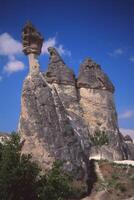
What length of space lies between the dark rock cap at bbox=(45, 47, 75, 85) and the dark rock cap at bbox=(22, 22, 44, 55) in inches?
780

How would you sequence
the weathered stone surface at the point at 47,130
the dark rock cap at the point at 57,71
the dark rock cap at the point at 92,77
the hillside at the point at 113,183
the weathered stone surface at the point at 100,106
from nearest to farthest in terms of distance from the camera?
the weathered stone surface at the point at 47,130
the hillside at the point at 113,183
the weathered stone surface at the point at 100,106
the dark rock cap at the point at 57,71
the dark rock cap at the point at 92,77

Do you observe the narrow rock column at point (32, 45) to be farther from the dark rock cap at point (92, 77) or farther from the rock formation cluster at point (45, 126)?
the dark rock cap at point (92, 77)

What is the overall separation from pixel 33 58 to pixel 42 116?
5.68 meters

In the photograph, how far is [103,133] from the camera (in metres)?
54.0

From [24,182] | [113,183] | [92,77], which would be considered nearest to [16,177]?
[24,182]

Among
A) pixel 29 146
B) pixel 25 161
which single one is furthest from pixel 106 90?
pixel 25 161

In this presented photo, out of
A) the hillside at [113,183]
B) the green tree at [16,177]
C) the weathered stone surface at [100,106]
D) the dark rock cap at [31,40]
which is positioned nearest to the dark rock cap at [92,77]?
the weathered stone surface at [100,106]

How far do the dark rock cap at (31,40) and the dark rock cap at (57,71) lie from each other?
65.0 feet

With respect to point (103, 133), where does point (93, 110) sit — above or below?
above

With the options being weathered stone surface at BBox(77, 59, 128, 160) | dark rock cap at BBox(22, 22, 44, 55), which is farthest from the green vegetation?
weathered stone surface at BBox(77, 59, 128, 160)

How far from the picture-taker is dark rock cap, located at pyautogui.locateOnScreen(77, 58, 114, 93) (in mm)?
58172

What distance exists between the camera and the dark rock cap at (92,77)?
58172 mm

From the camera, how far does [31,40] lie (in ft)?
116

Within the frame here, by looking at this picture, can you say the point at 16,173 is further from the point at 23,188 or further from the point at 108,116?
the point at 108,116
